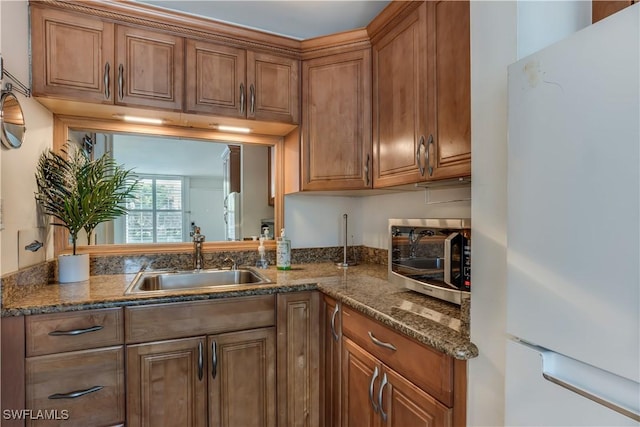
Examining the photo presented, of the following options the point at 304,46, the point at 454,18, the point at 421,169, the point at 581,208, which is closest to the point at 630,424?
the point at 581,208

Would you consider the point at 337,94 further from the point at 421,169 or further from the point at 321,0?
the point at 421,169

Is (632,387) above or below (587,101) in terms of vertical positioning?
below

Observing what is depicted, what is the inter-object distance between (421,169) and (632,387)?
105cm

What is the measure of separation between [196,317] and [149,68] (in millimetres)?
1325

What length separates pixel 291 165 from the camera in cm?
226

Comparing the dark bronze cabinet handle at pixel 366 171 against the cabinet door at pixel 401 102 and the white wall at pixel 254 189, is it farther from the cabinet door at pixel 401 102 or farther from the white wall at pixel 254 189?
the white wall at pixel 254 189

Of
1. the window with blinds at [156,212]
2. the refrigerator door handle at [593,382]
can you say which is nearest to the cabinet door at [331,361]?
the refrigerator door handle at [593,382]

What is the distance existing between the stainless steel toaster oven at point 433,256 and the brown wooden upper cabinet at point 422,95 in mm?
217

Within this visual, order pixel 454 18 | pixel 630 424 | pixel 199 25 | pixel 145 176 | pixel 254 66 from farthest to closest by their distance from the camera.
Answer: pixel 145 176 < pixel 254 66 < pixel 199 25 < pixel 454 18 < pixel 630 424

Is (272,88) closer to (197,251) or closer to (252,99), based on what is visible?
(252,99)

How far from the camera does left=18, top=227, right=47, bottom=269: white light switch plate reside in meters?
1.48

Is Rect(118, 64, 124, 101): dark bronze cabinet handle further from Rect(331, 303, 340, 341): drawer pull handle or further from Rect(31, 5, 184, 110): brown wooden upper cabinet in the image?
Rect(331, 303, 340, 341): drawer pull handle

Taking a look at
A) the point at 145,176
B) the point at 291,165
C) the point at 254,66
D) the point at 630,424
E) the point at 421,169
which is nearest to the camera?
the point at 630,424

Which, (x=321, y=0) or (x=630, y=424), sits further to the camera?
(x=321, y=0)
